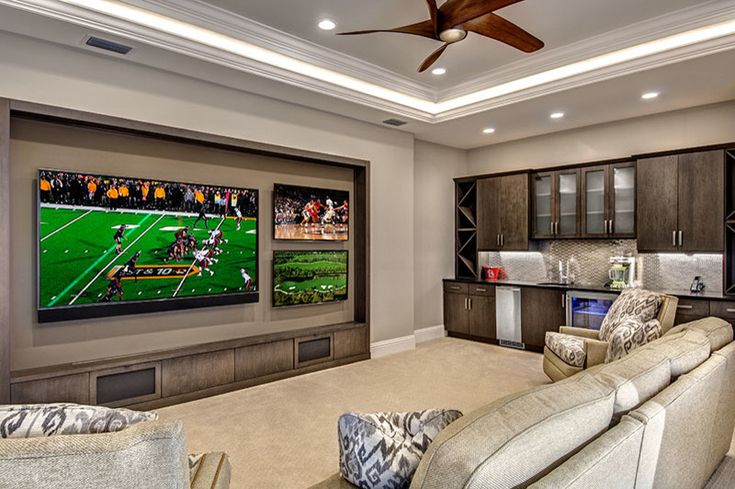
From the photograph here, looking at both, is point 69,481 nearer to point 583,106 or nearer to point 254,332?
point 254,332

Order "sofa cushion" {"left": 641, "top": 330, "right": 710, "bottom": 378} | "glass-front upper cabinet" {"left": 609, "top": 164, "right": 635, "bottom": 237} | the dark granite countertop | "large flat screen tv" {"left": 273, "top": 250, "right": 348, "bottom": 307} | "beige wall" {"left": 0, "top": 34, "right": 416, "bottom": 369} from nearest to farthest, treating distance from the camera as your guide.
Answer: "sofa cushion" {"left": 641, "top": 330, "right": 710, "bottom": 378}
"beige wall" {"left": 0, "top": 34, "right": 416, "bottom": 369}
the dark granite countertop
"large flat screen tv" {"left": 273, "top": 250, "right": 348, "bottom": 307}
"glass-front upper cabinet" {"left": 609, "top": 164, "right": 635, "bottom": 237}

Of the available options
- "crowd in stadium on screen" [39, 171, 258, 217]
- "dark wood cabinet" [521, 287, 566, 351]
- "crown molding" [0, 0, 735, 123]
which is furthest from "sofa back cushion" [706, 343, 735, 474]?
"crowd in stadium on screen" [39, 171, 258, 217]

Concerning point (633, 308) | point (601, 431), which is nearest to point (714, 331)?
point (633, 308)

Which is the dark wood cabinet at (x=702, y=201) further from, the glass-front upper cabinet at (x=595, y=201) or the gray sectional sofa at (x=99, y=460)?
the gray sectional sofa at (x=99, y=460)

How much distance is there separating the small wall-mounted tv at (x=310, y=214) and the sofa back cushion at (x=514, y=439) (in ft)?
12.6

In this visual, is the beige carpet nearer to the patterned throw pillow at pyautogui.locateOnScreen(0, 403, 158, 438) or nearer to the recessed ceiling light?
the patterned throw pillow at pyautogui.locateOnScreen(0, 403, 158, 438)

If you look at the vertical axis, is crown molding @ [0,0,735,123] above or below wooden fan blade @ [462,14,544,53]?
above

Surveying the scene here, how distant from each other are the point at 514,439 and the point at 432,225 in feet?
18.6

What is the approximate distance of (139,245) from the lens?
3.96 meters

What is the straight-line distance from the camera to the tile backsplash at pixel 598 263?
505 centimetres

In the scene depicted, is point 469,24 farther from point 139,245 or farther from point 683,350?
point 139,245

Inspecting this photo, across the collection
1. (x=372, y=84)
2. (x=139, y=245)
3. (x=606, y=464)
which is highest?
(x=372, y=84)

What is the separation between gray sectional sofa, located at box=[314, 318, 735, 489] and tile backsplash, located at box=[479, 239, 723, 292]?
326 cm

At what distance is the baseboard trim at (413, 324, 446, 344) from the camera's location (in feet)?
21.1
